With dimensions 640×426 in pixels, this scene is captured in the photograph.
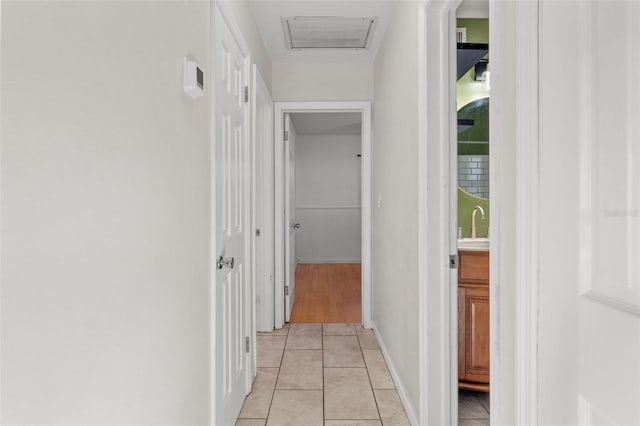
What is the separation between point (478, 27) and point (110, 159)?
8.58 feet

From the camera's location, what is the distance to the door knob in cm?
A: 175

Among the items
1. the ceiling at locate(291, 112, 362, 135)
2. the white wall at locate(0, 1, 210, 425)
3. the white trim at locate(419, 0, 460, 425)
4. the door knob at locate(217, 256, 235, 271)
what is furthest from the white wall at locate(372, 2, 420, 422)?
the ceiling at locate(291, 112, 362, 135)

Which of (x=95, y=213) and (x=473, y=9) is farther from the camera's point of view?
(x=473, y=9)

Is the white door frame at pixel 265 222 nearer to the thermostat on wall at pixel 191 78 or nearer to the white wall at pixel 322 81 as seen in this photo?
the white wall at pixel 322 81

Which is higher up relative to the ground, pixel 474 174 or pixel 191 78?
pixel 191 78

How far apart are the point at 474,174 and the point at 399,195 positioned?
27.3 inches

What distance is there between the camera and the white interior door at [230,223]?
1.77m

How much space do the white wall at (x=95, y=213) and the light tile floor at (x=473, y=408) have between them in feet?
4.84

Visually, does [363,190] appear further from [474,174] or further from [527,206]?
[527,206]

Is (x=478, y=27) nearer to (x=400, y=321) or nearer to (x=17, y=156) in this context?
(x=400, y=321)

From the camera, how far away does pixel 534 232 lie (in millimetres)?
895

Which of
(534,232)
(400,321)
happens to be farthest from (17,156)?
(400,321)

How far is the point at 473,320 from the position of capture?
2.13 metres

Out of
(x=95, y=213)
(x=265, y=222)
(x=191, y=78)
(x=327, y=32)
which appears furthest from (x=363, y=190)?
(x=95, y=213)
